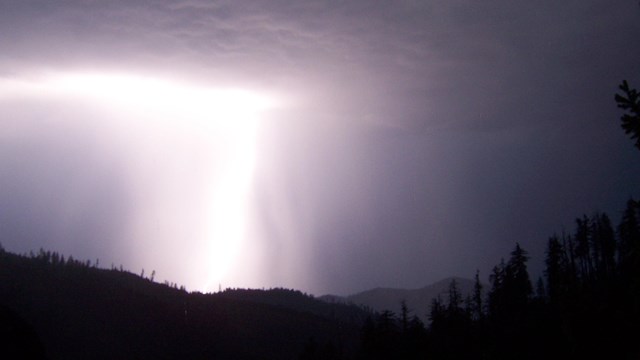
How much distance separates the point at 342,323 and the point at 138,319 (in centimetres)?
6591

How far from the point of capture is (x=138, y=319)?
148 meters

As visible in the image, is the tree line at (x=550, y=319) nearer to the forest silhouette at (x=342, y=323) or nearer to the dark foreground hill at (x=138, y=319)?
the forest silhouette at (x=342, y=323)

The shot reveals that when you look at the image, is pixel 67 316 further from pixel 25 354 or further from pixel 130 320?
pixel 25 354

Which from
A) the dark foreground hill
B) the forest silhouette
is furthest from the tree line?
the dark foreground hill

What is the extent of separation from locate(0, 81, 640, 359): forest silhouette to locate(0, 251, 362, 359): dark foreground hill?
340mm

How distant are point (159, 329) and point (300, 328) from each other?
1549 inches

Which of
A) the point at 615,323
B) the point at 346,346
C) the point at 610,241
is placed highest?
the point at 610,241

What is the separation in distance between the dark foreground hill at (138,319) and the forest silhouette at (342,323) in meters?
0.34

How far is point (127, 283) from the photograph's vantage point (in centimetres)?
18000

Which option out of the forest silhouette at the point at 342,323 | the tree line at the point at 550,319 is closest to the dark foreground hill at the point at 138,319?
the forest silhouette at the point at 342,323

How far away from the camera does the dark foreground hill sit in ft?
420

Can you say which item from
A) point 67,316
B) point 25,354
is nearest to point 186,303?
point 67,316

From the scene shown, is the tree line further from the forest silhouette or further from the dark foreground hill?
the dark foreground hill

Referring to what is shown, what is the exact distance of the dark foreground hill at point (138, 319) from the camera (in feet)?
420
